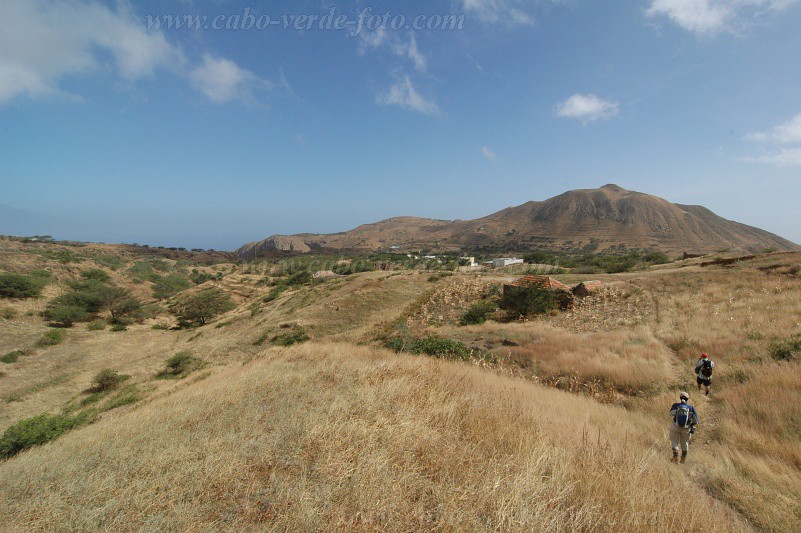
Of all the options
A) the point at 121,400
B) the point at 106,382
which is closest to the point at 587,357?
the point at 121,400

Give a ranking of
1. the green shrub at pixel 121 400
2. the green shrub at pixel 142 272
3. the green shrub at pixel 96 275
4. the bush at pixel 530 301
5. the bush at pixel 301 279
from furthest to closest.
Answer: the green shrub at pixel 142 272 → the bush at pixel 301 279 → the green shrub at pixel 96 275 → the bush at pixel 530 301 → the green shrub at pixel 121 400

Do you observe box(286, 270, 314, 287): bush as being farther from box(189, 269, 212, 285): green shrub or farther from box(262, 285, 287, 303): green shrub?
box(189, 269, 212, 285): green shrub

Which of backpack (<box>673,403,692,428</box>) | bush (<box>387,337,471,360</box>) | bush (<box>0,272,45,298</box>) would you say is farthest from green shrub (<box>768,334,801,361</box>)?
bush (<box>0,272,45,298</box>)

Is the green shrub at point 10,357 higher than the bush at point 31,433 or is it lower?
lower

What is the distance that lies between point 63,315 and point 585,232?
135749 millimetres

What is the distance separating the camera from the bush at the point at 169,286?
1551 inches

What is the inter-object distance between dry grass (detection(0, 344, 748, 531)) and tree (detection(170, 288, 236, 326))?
29.0 meters

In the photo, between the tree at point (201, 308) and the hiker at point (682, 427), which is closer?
the hiker at point (682, 427)

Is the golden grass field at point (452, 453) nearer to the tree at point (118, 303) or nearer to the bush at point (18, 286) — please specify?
the tree at point (118, 303)

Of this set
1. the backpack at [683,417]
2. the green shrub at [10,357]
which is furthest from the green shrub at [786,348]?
the green shrub at [10,357]

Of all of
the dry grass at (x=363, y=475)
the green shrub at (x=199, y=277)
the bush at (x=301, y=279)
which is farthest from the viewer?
the green shrub at (x=199, y=277)

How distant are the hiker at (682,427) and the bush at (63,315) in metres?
38.2

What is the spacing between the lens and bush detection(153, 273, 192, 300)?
39400 mm

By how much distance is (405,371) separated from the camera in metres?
6.87
